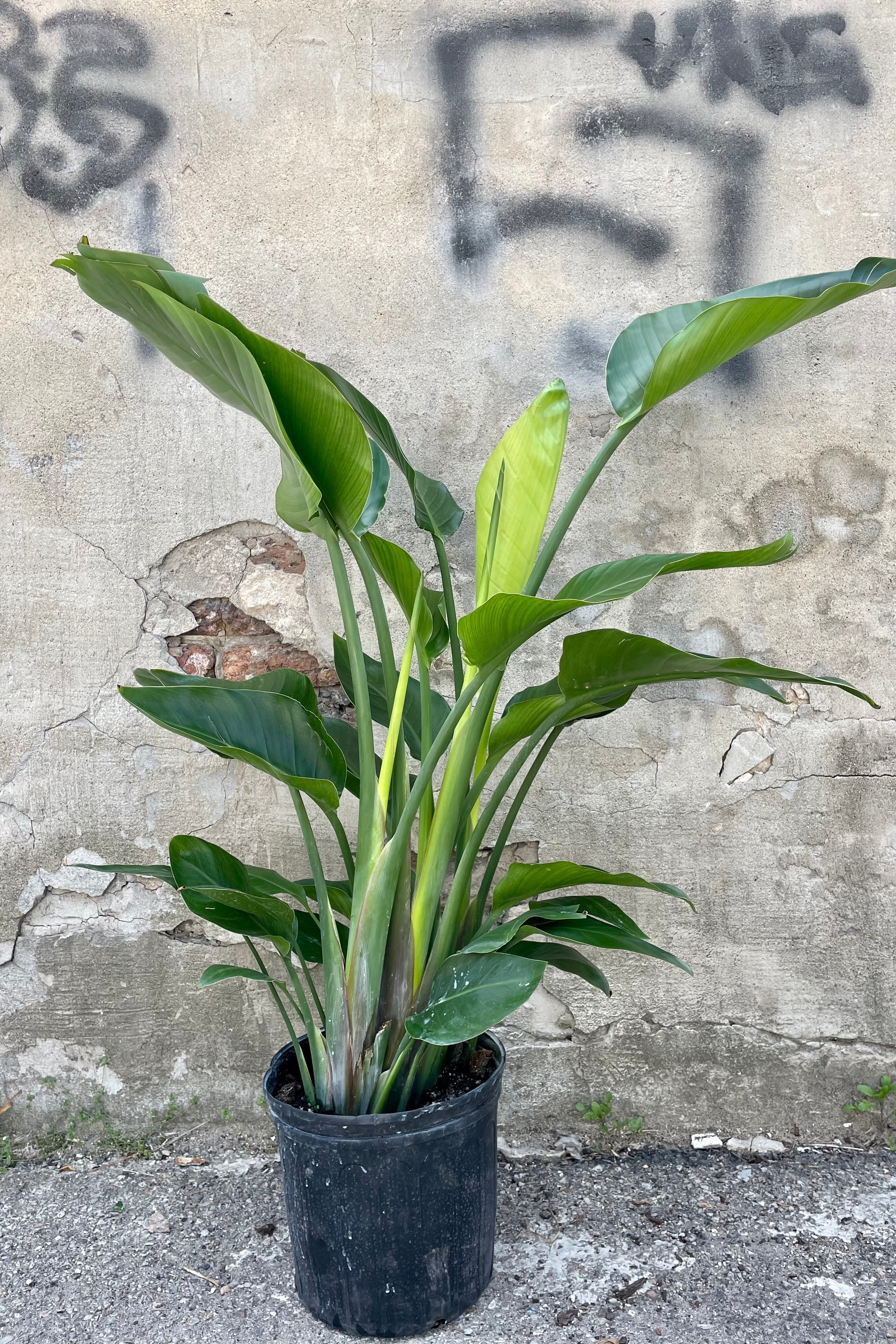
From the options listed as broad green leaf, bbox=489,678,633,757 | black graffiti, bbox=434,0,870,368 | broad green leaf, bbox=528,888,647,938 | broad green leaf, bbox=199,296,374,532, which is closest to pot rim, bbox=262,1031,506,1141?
broad green leaf, bbox=528,888,647,938

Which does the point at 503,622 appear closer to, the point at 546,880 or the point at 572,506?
the point at 572,506

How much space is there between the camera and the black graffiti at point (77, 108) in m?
1.80

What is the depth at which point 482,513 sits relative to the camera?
4.93ft

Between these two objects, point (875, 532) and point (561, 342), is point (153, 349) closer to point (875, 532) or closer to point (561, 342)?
point (561, 342)

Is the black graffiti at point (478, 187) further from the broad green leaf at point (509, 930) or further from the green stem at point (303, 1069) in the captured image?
the green stem at point (303, 1069)

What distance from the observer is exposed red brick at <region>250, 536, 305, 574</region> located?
73.3 inches

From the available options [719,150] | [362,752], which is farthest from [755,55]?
[362,752]

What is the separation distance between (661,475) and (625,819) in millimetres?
682

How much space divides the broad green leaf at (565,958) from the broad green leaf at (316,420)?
72 centimetres

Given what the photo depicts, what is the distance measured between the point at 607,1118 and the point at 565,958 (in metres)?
0.62

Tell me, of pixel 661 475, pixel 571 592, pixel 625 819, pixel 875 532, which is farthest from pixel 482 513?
pixel 875 532

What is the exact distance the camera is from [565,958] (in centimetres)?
145

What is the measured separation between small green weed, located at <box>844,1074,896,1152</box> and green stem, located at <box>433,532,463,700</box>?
1.17 metres

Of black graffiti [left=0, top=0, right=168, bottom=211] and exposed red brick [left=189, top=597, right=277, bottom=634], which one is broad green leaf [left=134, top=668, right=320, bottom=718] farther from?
black graffiti [left=0, top=0, right=168, bottom=211]
